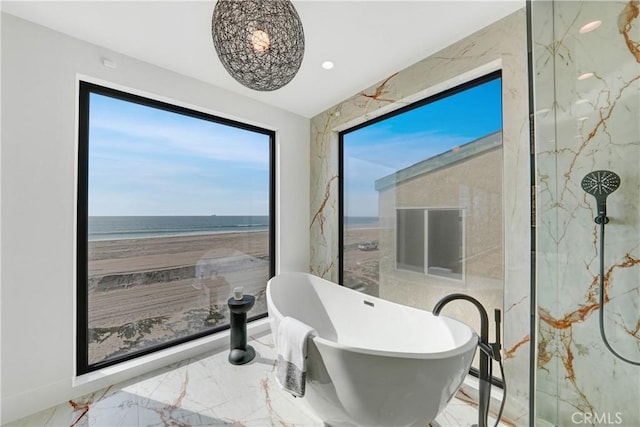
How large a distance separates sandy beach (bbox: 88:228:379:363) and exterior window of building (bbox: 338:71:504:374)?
0.12 meters

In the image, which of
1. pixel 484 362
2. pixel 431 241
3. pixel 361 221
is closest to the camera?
pixel 484 362

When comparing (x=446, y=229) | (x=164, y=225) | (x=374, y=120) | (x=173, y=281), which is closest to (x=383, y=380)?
(x=446, y=229)

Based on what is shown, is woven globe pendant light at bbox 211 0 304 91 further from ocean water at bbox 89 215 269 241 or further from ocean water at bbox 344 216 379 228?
ocean water at bbox 344 216 379 228

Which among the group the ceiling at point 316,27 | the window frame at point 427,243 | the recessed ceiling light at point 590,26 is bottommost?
the window frame at point 427,243

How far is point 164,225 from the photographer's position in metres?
2.35

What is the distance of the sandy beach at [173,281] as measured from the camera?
207 centimetres

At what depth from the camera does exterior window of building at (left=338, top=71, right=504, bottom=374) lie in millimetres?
1844

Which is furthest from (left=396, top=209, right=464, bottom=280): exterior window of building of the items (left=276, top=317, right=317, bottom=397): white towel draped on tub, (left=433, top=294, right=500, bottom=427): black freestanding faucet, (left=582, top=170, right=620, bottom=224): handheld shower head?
(left=276, top=317, right=317, bottom=397): white towel draped on tub

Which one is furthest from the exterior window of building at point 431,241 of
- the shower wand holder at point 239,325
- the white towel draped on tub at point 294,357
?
the shower wand holder at point 239,325

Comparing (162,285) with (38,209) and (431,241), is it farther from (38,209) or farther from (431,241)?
(431,241)

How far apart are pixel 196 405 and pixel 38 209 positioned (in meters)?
1.67

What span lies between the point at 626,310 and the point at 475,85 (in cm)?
159

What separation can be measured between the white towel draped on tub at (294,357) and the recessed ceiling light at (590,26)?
6.38ft

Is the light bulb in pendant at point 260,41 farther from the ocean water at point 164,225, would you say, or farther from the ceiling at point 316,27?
the ocean water at point 164,225
